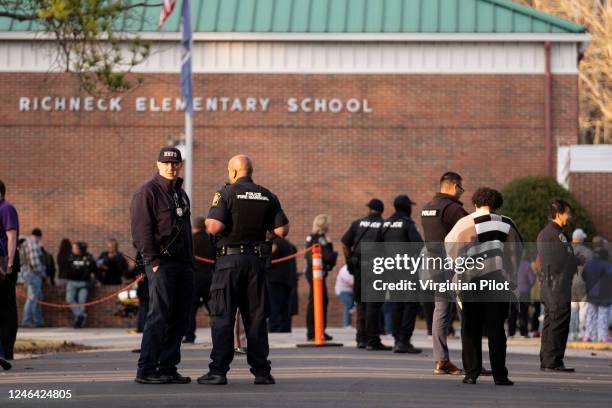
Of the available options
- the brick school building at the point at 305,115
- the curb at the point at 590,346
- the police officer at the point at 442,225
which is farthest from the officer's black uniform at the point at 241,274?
the brick school building at the point at 305,115

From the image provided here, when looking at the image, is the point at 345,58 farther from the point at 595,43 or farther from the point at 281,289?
the point at 595,43

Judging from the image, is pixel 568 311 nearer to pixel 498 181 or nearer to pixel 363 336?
pixel 363 336

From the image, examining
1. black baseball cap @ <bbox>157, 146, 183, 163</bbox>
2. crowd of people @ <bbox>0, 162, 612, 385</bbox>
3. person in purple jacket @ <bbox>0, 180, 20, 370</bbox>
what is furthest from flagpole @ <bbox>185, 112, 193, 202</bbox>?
black baseball cap @ <bbox>157, 146, 183, 163</bbox>

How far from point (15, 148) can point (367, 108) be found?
27.1 ft

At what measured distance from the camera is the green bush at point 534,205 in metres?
28.0

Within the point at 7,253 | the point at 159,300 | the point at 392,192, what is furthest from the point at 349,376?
the point at 392,192

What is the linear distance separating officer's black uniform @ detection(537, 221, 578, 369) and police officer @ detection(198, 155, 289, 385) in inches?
146

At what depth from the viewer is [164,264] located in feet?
38.4

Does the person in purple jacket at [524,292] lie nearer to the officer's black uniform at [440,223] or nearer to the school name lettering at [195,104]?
the school name lettering at [195,104]

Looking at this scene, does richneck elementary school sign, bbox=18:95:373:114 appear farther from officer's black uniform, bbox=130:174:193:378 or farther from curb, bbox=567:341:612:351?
officer's black uniform, bbox=130:174:193:378

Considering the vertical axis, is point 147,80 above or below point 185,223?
above

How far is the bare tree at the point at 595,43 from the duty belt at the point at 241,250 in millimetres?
29086

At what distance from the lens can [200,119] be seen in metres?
31.5

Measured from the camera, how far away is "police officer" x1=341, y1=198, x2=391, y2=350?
1717 centimetres
